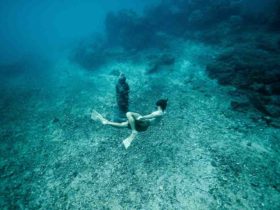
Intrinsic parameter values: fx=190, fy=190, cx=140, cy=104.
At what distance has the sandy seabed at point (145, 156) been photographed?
7387 mm

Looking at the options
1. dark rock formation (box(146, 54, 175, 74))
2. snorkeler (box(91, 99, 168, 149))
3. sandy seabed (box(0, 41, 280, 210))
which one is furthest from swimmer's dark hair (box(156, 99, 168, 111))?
dark rock formation (box(146, 54, 175, 74))

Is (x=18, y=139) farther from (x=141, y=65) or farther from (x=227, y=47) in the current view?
(x=227, y=47)

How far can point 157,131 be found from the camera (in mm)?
10820

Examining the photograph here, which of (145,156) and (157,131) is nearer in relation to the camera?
(145,156)

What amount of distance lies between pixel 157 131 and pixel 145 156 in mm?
1967

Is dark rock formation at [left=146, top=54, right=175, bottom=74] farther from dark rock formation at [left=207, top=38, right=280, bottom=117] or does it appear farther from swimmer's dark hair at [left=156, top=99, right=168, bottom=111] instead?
swimmer's dark hair at [left=156, top=99, right=168, bottom=111]

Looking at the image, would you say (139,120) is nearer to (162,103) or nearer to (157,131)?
(162,103)

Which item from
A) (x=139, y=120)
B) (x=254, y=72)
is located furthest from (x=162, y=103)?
(x=254, y=72)

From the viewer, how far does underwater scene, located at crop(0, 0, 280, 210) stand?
7.46 m

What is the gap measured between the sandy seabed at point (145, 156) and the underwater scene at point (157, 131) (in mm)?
47

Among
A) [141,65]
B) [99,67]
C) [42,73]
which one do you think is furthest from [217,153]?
[42,73]

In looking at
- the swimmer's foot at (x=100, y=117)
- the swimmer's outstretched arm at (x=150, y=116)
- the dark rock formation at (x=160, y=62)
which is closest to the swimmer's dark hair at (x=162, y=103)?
the swimmer's outstretched arm at (x=150, y=116)

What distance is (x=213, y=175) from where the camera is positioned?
25.9ft

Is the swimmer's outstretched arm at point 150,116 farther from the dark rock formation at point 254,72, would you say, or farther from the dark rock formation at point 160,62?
the dark rock formation at point 160,62
